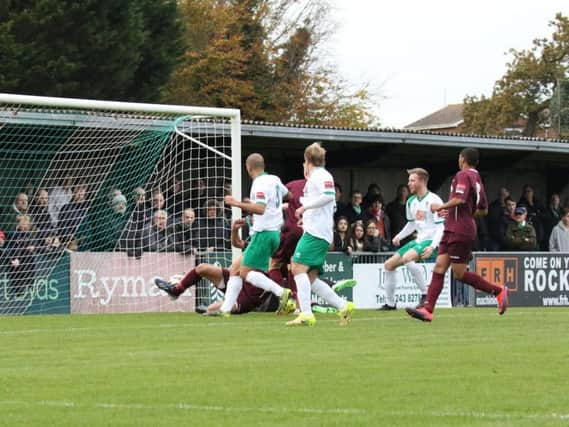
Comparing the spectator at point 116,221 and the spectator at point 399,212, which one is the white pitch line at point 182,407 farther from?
the spectator at point 399,212

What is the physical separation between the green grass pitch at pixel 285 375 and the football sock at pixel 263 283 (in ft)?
3.18

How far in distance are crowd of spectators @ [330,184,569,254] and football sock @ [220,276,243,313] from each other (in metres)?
6.40

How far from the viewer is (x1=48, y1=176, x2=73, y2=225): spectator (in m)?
20.5

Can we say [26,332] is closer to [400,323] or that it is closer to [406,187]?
[400,323]

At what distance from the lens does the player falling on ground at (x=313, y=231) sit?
1498 cm

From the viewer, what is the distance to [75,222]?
68.3 feet

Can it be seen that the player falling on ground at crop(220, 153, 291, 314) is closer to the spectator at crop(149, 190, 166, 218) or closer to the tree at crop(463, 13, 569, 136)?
the spectator at crop(149, 190, 166, 218)

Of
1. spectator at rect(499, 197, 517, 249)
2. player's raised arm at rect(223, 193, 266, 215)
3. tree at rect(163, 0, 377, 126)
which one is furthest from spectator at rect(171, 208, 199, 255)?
tree at rect(163, 0, 377, 126)

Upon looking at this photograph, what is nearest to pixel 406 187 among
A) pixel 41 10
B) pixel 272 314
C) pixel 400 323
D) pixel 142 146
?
pixel 142 146

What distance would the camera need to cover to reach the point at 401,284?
24.2 meters

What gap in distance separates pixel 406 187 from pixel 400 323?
34.9ft

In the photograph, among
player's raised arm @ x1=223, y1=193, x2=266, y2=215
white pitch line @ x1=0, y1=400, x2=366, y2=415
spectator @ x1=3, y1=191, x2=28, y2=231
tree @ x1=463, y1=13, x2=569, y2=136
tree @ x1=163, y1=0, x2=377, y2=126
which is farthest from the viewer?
tree @ x1=463, y1=13, x2=569, y2=136

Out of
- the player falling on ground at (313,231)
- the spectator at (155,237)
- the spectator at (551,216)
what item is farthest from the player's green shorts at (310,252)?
the spectator at (551,216)

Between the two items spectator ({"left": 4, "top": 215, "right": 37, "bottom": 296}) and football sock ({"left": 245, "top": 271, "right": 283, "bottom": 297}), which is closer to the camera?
football sock ({"left": 245, "top": 271, "right": 283, "bottom": 297})
